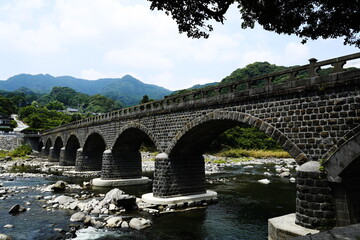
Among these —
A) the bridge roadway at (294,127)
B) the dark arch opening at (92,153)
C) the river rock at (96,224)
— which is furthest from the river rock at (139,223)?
the dark arch opening at (92,153)

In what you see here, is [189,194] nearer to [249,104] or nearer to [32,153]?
[249,104]

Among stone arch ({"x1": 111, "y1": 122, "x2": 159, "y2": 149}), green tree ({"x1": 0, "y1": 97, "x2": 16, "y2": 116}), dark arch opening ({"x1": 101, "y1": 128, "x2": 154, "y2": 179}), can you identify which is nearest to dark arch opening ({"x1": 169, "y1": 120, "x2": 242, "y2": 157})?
stone arch ({"x1": 111, "y1": 122, "x2": 159, "y2": 149})

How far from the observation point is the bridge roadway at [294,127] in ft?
32.2

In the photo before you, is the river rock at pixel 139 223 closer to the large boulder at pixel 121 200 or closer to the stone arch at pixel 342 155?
the large boulder at pixel 121 200

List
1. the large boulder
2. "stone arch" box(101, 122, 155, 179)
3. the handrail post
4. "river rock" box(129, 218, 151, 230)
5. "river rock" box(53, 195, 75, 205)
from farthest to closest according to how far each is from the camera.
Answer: "stone arch" box(101, 122, 155, 179), "river rock" box(53, 195, 75, 205), the large boulder, "river rock" box(129, 218, 151, 230), the handrail post

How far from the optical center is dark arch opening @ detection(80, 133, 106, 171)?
36250 millimetres

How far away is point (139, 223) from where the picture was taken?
1401 centimetres

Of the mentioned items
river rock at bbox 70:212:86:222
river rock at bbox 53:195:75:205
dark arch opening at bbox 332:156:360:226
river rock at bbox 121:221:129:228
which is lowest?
river rock at bbox 121:221:129:228

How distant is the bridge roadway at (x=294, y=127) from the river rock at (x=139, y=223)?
161 inches

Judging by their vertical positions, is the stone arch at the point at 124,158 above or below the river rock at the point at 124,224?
above

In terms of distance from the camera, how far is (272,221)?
11203mm

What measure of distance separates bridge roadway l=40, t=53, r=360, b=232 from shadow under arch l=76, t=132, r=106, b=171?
53.4ft

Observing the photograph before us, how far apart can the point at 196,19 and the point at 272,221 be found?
9160 millimetres

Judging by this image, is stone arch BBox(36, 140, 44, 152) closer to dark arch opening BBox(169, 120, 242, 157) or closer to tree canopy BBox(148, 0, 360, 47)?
dark arch opening BBox(169, 120, 242, 157)
